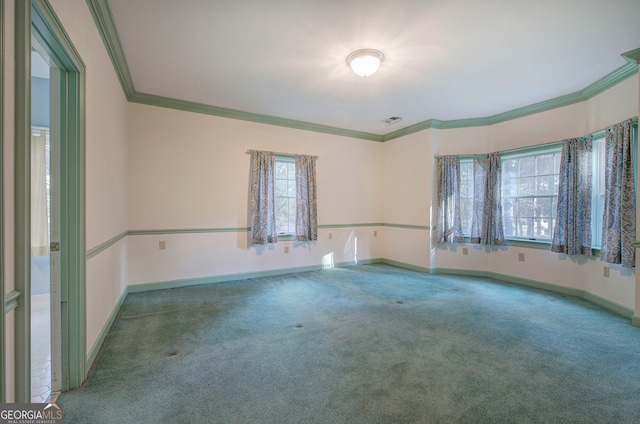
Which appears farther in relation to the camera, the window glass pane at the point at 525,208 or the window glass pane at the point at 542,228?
the window glass pane at the point at 525,208

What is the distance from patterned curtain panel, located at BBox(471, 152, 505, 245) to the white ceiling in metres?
0.95

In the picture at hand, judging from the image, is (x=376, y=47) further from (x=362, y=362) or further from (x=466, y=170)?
(x=466, y=170)

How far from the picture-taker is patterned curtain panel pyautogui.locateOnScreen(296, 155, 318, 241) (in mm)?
5062

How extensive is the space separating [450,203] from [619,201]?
2.06 meters

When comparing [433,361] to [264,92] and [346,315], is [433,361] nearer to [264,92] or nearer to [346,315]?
[346,315]

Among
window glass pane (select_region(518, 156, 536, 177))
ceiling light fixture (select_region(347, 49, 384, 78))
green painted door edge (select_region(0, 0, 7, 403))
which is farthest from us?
window glass pane (select_region(518, 156, 536, 177))

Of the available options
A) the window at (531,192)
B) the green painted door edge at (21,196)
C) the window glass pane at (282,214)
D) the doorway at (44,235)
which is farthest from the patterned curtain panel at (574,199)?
the doorway at (44,235)

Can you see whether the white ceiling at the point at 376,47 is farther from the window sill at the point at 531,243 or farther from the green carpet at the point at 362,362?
the green carpet at the point at 362,362

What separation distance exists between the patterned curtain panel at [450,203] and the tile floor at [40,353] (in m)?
5.03

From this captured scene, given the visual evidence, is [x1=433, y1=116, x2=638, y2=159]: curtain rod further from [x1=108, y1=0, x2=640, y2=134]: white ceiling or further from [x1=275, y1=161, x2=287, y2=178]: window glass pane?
[x1=275, y1=161, x2=287, y2=178]: window glass pane

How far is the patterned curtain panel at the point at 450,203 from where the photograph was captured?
490 centimetres

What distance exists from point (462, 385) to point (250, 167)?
394 centimetres

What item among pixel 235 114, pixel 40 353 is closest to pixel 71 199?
pixel 40 353

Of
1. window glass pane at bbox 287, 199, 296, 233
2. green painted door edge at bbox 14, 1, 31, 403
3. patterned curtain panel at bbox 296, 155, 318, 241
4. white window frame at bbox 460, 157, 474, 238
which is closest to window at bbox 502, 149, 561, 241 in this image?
white window frame at bbox 460, 157, 474, 238
